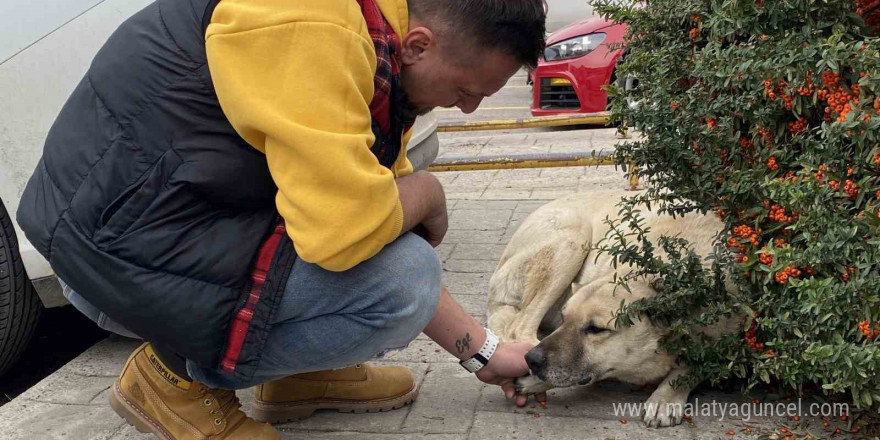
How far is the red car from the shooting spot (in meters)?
9.76

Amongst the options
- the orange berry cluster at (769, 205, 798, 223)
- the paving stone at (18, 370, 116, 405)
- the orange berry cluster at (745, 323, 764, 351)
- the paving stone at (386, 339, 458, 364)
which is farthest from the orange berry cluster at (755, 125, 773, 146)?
the paving stone at (18, 370, 116, 405)

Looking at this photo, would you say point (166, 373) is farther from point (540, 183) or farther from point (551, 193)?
point (540, 183)

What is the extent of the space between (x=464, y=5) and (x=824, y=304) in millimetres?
1309

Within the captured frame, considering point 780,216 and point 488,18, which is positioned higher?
point 488,18

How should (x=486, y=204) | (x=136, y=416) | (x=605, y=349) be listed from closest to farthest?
1. (x=136, y=416)
2. (x=605, y=349)
3. (x=486, y=204)

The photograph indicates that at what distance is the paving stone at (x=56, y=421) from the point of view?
3217mm

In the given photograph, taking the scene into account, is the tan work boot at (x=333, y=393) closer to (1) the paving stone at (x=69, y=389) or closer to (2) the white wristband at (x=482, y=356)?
(2) the white wristband at (x=482, y=356)

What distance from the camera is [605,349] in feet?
10.6

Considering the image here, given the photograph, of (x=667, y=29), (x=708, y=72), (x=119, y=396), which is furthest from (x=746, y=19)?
(x=119, y=396)

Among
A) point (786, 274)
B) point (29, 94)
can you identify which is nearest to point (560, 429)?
point (786, 274)

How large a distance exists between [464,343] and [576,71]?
730cm

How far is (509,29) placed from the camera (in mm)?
2322

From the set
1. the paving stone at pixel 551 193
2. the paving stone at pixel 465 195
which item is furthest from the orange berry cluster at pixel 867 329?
the paving stone at pixel 465 195

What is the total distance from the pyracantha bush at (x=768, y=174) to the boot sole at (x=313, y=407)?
866 millimetres
